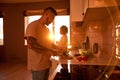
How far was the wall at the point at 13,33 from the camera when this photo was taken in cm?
684

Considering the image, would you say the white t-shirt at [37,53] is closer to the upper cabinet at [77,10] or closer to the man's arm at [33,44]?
the man's arm at [33,44]

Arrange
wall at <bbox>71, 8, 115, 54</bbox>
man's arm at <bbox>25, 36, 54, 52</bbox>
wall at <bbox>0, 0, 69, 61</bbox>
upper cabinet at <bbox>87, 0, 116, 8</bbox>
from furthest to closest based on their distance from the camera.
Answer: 1. wall at <bbox>0, 0, 69, 61</bbox>
2. wall at <bbox>71, 8, 115, 54</bbox>
3. man's arm at <bbox>25, 36, 54, 52</bbox>
4. upper cabinet at <bbox>87, 0, 116, 8</bbox>

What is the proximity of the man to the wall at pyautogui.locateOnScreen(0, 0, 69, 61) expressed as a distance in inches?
208

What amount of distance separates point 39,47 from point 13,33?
5590 mm

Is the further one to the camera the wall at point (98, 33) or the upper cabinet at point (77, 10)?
the upper cabinet at point (77, 10)

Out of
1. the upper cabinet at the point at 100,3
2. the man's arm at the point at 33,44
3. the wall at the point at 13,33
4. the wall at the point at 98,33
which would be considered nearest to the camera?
the upper cabinet at the point at 100,3

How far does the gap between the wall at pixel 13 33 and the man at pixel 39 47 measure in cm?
527

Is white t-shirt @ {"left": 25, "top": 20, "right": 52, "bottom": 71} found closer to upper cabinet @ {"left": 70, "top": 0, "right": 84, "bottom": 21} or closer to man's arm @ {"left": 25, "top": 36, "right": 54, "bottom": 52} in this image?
man's arm @ {"left": 25, "top": 36, "right": 54, "bottom": 52}

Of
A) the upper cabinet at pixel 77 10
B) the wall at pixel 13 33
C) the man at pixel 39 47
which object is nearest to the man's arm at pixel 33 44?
the man at pixel 39 47

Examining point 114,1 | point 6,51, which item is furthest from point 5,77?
point 114,1

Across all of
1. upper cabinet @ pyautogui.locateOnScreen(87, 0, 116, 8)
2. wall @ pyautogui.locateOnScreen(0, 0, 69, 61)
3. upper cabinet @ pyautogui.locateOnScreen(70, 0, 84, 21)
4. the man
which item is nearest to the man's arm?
the man

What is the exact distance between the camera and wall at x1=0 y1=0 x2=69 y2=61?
684cm

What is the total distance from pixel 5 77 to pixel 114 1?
147 inches

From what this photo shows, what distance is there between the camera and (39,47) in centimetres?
158
